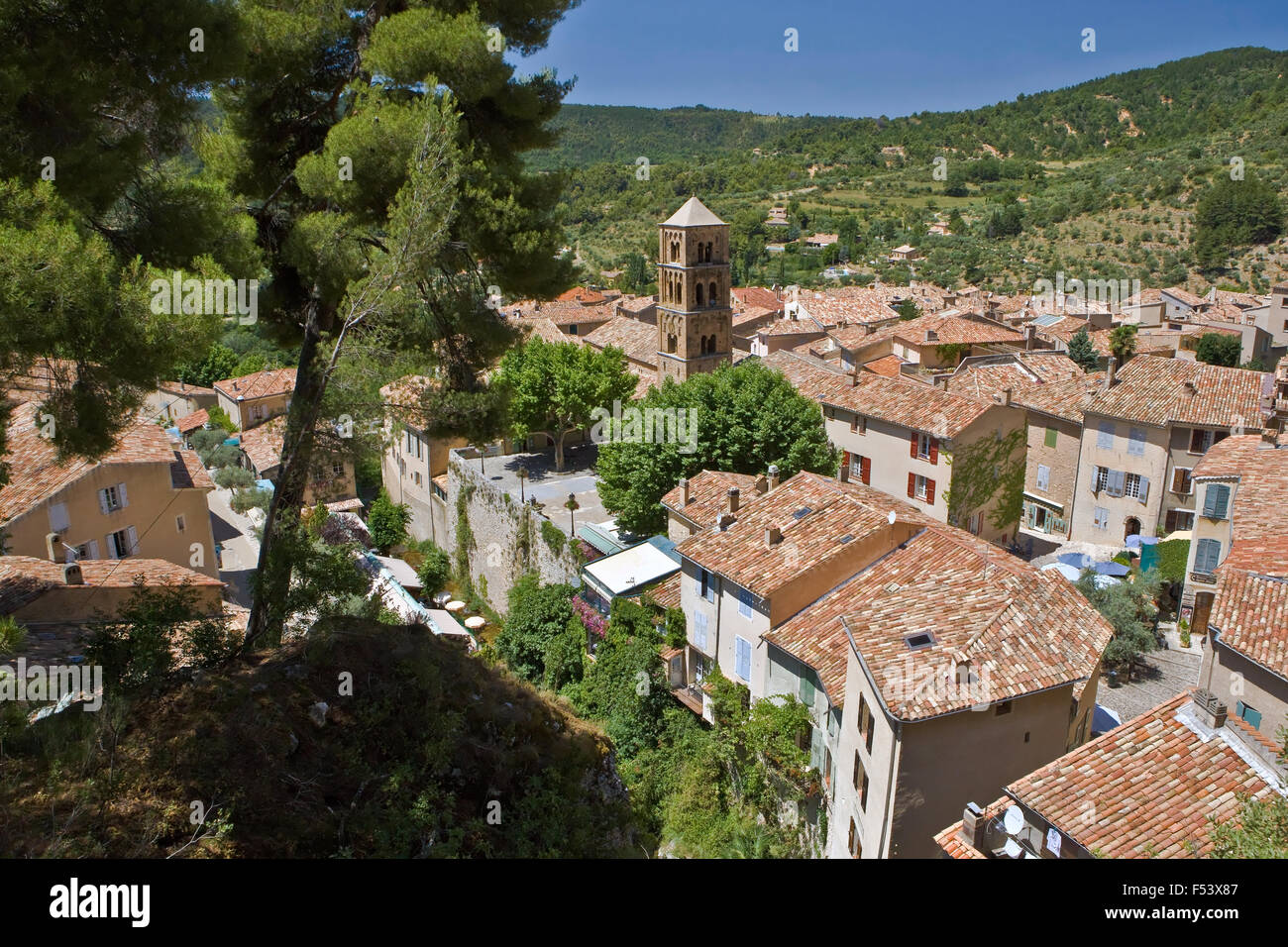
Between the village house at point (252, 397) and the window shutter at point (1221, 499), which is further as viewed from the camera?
the village house at point (252, 397)

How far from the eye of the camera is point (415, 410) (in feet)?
42.6

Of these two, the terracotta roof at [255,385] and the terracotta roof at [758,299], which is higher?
the terracotta roof at [758,299]

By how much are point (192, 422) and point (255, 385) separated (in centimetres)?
477

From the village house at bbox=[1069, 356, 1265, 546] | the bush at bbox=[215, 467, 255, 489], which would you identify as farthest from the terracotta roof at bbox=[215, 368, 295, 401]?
the village house at bbox=[1069, 356, 1265, 546]

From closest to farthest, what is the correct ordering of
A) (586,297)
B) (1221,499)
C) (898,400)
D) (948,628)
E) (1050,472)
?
(948,628) < (1221,499) < (898,400) < (1050,472) < (586,297)

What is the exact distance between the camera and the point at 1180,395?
32.3 m

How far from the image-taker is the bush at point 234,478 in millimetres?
45281

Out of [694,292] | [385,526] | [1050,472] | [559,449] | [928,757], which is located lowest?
[385,526]

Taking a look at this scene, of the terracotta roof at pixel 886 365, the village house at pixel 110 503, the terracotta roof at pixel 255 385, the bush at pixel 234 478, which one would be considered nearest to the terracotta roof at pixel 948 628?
the village house at pixel 110 503

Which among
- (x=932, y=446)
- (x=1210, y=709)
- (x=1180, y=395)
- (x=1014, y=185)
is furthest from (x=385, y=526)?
(x=1014, y=185)

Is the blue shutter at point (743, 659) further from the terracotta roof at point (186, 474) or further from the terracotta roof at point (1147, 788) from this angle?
the terracotta roof at point (186, 474)

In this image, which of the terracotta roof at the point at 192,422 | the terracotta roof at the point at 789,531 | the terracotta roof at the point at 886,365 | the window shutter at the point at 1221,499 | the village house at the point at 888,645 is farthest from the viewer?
the terracotta roof at the point at 192,422

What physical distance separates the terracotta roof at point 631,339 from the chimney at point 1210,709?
4018 cm

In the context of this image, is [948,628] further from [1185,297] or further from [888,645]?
[1185,297]
